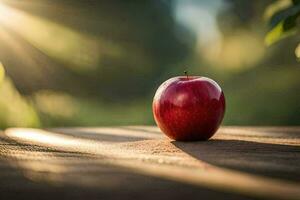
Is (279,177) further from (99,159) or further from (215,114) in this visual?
(215,114)

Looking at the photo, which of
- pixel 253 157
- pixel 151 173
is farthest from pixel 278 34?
pixel 151 173

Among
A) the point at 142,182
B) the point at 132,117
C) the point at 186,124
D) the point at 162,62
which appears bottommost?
the point at 142,182

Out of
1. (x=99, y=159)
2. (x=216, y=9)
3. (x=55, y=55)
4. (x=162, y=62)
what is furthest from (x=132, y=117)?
(x=99, y=159)

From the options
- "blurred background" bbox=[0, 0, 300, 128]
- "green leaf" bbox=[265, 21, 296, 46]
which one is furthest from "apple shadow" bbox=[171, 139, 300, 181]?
"blurred background" bbox=[0, 0, 300, 128]

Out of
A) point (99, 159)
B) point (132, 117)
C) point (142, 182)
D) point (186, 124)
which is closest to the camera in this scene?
point (142, 182)

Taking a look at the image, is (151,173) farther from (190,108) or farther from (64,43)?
(64,43)

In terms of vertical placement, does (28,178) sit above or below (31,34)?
below

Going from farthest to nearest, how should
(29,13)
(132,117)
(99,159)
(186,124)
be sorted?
1. (29,13)
2. (132,117)
3. (186,124)
4. (99,159)
